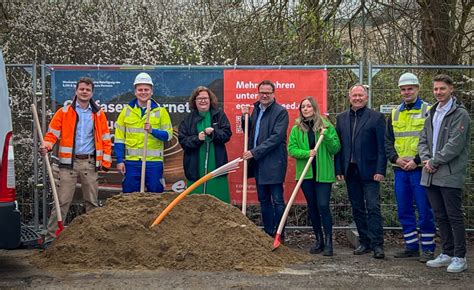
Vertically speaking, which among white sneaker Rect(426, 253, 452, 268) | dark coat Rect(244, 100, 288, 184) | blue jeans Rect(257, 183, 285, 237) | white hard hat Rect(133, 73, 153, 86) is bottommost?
white sneaker Rect(426, 253, 452, 268)

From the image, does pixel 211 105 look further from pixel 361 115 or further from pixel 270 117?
pixel 361 115

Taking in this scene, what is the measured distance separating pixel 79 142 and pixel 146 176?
960 mm

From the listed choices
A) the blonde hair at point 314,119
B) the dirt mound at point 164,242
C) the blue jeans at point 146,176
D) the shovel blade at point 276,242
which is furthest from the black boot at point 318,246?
the blue jeans at point 146,176

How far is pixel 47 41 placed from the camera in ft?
34.9

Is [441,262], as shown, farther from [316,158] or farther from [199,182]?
[199,182]

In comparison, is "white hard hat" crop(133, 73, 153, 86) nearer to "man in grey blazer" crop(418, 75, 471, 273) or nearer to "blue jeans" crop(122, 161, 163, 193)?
"blue jeans" crop(122, 161, 163, 193)

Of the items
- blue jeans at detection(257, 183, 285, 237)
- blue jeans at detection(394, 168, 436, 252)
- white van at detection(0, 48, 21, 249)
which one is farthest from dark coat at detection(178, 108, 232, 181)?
white van at detection(0, 48, 21, 249)

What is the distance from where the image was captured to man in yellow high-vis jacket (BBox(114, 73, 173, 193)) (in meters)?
8.45

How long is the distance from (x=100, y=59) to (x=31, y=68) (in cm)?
159

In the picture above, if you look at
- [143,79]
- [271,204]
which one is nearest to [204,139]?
[143,79]

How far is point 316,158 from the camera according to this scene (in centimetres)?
820

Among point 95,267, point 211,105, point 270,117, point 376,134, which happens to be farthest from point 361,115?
point 95,267

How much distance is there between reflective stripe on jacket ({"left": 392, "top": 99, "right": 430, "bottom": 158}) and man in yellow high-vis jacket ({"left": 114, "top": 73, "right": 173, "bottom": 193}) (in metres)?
2.90

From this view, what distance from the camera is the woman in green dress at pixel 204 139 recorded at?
27.9 ft
